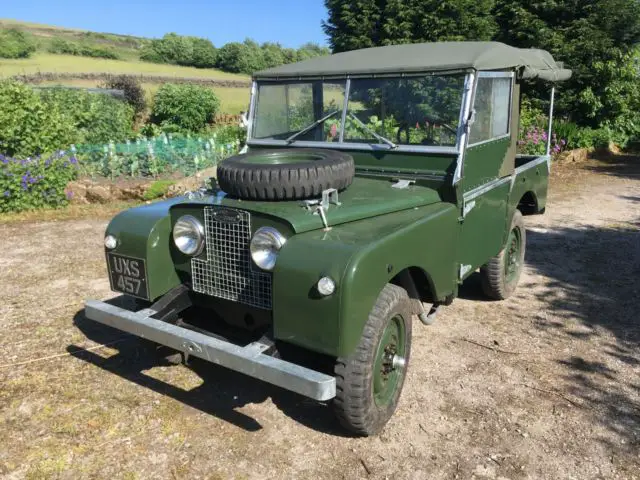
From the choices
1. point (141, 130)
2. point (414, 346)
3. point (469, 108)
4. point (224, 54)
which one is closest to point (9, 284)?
point (414, 346)

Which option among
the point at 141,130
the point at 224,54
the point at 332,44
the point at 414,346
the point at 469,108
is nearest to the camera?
the point at 469,108

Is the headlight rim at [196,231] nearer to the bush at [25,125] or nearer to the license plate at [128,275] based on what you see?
the license plate at [128,275]

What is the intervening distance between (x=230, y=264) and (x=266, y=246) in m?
0.35

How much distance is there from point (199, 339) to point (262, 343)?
1.09 ft

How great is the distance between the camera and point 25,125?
8.69 m

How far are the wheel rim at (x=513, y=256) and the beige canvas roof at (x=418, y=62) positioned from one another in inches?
58.7

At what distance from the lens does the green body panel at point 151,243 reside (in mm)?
3328

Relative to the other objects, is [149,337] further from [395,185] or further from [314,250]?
[395,185]

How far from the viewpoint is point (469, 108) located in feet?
12.1

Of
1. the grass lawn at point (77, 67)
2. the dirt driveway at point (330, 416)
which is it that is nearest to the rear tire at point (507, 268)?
the dirt driveway at point (330, 416)

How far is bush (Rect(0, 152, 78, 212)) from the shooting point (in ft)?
26.8

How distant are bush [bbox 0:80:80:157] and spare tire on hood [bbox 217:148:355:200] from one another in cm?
669

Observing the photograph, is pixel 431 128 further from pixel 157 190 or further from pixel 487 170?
pixel 157 190

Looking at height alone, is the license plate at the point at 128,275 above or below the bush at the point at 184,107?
below
